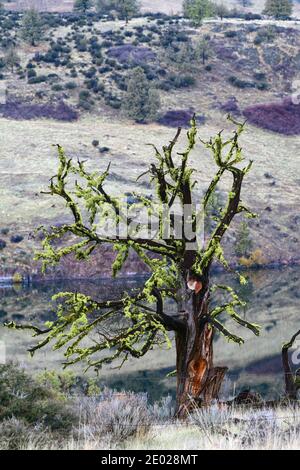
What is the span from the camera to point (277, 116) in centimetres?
9412

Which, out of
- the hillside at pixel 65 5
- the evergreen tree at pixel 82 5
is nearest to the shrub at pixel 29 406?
the evergreen tree at pixel 82 5

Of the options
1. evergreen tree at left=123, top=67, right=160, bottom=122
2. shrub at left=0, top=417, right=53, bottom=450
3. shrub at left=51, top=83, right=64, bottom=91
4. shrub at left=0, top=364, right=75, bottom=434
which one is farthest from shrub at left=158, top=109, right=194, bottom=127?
shrub at left=0, top=417, right=53, bottom=450

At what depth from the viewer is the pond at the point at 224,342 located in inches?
1139

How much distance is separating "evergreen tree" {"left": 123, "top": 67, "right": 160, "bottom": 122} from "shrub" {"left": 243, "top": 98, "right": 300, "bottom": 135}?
1188 centimetres

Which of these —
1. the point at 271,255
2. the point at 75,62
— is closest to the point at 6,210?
the point at 271,255

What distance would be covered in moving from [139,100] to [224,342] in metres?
53.4

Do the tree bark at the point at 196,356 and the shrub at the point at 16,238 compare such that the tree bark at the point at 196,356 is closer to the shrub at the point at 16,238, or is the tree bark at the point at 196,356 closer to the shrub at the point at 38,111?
the shrub at the point at 16,238

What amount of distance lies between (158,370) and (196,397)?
61.0ft

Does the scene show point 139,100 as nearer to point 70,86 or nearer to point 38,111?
point 70,86

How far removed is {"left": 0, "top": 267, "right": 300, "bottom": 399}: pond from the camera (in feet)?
94.9

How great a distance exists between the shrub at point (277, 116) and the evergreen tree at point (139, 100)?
1188 cm

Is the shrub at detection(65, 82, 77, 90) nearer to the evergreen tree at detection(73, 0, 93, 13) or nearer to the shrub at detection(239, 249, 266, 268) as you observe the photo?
the shrub at detection(239, 249, 266, 268)

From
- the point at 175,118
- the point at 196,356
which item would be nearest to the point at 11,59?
the point at 175,118

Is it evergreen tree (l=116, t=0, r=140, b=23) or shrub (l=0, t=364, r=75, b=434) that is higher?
evergreen tree (l=116, t=0, r=140, b=23)
